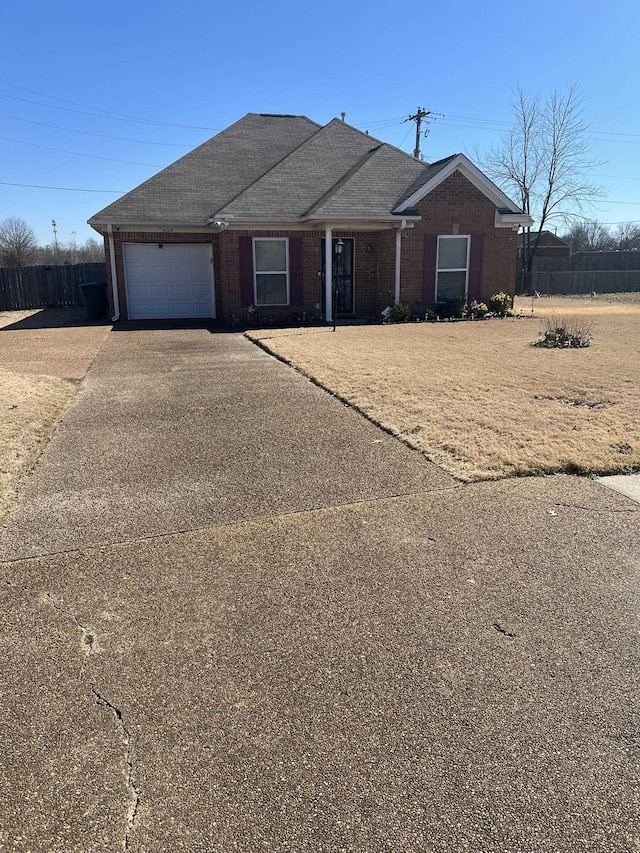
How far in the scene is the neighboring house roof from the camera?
1677cm

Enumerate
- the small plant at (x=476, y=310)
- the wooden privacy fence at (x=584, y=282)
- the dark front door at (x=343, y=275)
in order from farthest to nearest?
the wooden privacy fence at (x=584, y=282)
the small plant at (x=476, y=310)
the dark front door at (x=343, y=275)

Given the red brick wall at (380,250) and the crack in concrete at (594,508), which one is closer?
the crack in concrete at (594,508)

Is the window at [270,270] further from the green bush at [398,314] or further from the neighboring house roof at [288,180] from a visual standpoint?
the green bush at [398,314]

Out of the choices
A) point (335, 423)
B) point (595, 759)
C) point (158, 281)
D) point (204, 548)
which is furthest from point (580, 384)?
point (158, 281)

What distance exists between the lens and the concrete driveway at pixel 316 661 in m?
2.08

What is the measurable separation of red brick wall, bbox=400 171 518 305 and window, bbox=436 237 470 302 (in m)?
0.32

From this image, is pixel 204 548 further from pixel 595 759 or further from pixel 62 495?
pixel 595 759

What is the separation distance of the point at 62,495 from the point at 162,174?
16.5 m

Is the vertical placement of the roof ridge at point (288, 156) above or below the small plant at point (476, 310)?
above

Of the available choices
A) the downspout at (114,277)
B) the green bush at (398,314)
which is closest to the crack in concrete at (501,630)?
the green bush at (398,314)

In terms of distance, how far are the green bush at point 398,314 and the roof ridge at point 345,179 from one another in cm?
345

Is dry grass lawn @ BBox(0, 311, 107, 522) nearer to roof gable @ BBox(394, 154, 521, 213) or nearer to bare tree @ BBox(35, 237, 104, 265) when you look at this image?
roof gable @ BBox(394, 154, 521, 213)

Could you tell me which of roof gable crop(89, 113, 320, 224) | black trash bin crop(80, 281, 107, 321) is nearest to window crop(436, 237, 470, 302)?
roof gable crop(89, 113, 320, 224)

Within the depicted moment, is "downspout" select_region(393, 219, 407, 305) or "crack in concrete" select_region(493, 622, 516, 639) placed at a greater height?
"downspout" select_region(393, 219, 407, 305)
